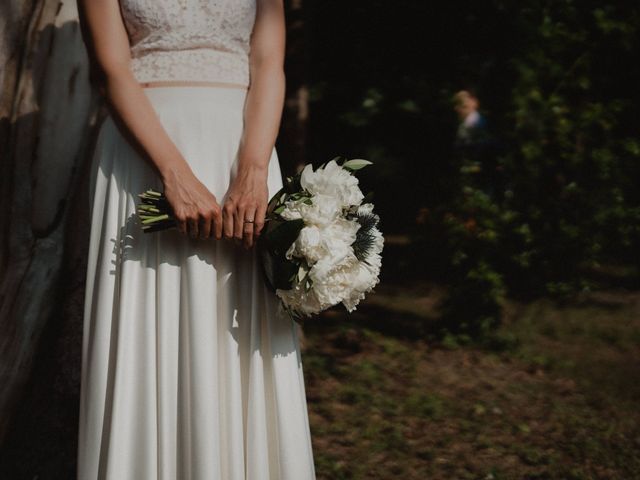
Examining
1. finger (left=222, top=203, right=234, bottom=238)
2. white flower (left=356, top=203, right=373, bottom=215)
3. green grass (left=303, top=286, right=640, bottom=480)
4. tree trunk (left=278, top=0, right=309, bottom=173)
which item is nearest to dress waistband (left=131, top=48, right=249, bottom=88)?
finger (left=222, top=203, right=234, bottom=238)

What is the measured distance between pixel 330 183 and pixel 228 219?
0.31 m

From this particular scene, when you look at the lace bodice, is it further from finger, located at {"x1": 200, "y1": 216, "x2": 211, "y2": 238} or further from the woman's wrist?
finger, located at {"x1": 200, "y1": 216, "x2": 211, "y2": 238}

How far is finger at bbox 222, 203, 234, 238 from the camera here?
2.05 metres

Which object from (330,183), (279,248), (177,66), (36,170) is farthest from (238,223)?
(36,170)

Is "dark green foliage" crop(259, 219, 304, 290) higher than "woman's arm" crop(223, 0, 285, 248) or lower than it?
lower

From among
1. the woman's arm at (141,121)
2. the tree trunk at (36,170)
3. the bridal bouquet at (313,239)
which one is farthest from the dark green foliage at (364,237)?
the tree trunk at (36,170)

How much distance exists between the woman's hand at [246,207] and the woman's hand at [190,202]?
0.04 metres

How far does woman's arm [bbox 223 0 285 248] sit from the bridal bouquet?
0.07 m

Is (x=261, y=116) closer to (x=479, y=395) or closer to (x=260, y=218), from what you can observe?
(x=260, y=218)

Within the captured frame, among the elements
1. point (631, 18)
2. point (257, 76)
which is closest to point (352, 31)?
point (631, 18)

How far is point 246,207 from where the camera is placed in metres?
2.05

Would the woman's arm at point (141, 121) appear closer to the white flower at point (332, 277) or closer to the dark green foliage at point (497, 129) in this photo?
the white flower at point (332, 277)

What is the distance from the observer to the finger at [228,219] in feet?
6.73

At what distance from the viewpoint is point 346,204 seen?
208cm
